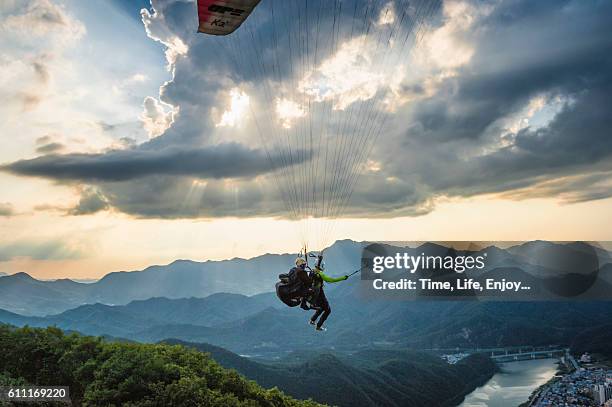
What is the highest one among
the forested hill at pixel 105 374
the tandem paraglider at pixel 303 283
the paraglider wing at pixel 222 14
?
the paraglider wing at pixel 222 14

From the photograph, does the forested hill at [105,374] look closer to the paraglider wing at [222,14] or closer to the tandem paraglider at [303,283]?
the tandem paraglider at [303,283]

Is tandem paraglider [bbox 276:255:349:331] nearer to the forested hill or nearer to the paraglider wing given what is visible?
the paraglider wing

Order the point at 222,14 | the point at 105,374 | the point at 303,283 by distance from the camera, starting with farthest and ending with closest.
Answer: the point at 105,374, the point at 303,283, the point at 222,14

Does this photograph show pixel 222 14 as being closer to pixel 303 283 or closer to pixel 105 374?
pixel 303 283

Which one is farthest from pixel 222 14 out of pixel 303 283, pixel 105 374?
pixel 105 374

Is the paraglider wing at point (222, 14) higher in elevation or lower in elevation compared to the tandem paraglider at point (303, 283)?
higher

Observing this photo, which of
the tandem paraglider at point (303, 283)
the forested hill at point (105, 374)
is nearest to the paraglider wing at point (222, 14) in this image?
the tandem paraglider at point (303, 283)

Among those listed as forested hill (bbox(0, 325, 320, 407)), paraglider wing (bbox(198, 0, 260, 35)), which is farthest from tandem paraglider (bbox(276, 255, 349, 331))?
forested hill (bbox(0, 325, 320, 407))
